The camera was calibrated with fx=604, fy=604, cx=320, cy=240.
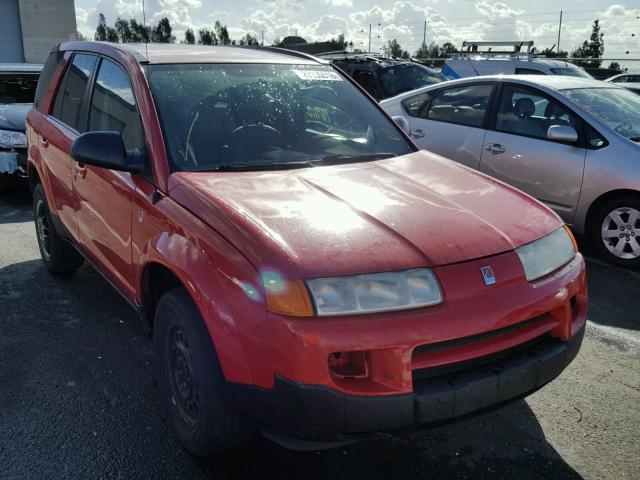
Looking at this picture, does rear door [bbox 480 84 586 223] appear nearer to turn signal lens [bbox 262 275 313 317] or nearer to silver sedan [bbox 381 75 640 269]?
silver sedan [bbox 381 75 640 269]

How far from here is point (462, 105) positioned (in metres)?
6.36

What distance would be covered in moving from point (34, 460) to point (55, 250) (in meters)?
2.28

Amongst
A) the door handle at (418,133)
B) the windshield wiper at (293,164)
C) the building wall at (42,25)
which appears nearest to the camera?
the windshield wiper at (293,164)

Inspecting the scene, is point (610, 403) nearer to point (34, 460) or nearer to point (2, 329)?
point (34, 460)

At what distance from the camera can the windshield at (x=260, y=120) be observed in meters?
2.98

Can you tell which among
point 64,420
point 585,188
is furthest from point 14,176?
point 585,188

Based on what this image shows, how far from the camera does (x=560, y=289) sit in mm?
2453

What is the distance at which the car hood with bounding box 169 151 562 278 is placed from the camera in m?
2.19

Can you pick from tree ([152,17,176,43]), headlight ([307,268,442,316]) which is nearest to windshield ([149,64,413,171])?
headlight ([307,268,442,316])

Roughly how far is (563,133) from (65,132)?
3.96 metres

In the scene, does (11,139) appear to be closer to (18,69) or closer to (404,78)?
(18,69)

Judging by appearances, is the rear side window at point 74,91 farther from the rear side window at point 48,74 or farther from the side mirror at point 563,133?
the side mirror at point 563,133

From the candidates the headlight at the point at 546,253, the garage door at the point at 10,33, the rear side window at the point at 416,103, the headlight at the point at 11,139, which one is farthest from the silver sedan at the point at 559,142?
the garage door at the point at 10,33

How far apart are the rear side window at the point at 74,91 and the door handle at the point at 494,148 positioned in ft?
12.3
